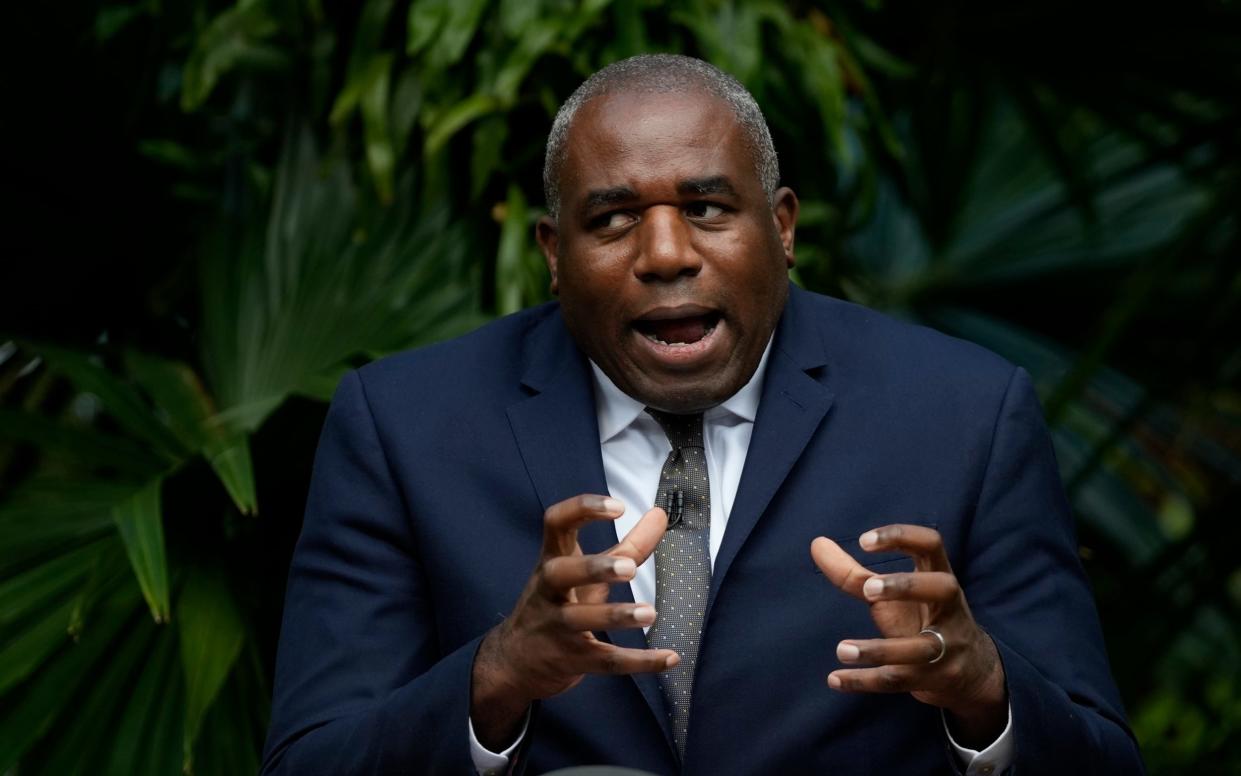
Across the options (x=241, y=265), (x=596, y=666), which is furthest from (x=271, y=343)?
(x=596, y=666)

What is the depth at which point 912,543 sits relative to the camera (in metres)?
1.42

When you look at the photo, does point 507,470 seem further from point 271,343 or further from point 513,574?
point 271,343

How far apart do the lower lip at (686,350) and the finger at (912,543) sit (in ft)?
1.47

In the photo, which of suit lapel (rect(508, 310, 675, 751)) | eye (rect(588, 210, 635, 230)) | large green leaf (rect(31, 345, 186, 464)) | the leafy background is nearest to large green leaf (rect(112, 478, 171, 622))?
the leafy background

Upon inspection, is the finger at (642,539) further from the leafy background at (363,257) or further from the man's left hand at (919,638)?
the leafy background at (363,257)

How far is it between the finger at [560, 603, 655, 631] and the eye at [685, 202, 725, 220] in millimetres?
609

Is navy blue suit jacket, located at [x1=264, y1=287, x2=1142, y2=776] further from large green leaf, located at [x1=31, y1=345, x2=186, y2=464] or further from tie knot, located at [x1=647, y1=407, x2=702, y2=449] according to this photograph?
large green leaf, located at [x1=31, y1=345, x2=186, y2=464]

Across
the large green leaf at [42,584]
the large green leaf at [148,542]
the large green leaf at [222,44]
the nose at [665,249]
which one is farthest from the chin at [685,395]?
the large green leaf at [222,44]

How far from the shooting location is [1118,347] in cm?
365

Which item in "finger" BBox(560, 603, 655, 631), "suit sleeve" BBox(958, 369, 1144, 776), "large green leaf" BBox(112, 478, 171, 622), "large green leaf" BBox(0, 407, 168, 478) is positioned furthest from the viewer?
"large green leaf" BBox(0, 407, 168, 478)

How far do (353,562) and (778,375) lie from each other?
1.86 feet

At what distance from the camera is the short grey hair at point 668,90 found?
189cm

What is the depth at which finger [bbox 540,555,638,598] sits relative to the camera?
4.39 ft

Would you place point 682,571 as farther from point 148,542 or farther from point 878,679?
point 148,542
